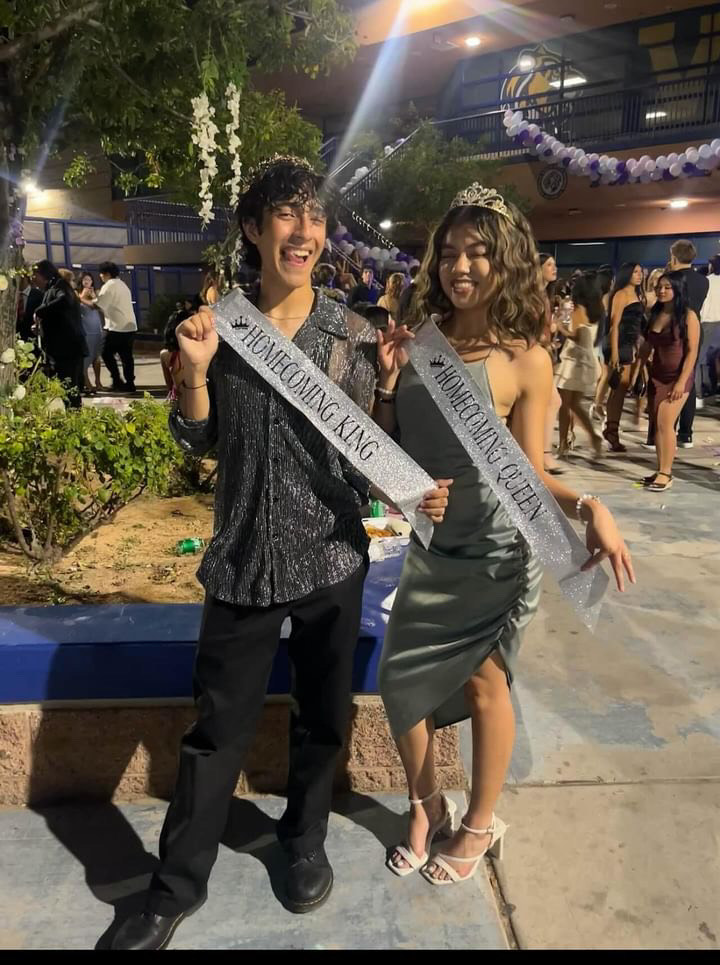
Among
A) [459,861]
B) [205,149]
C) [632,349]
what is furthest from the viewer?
[632,349]

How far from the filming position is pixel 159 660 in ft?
7.23

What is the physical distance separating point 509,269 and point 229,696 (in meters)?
1.17

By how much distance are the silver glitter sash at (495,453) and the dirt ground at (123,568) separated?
1710mm

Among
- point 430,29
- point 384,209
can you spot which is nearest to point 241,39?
point 384,209

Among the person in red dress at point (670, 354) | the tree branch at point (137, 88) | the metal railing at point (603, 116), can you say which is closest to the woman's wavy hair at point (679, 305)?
the person in red dress at point (670, 354)

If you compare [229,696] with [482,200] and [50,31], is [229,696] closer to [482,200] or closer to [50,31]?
[482,200]

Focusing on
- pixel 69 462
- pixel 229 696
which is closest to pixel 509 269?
pixel 229 696

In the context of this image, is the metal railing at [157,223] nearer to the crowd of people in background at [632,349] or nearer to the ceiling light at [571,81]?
the ceiling light at [571,81]

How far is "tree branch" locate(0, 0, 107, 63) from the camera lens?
10.2 ft

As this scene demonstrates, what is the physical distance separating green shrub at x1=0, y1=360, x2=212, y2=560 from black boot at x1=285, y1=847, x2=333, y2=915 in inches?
71.6

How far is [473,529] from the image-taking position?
1.89 m

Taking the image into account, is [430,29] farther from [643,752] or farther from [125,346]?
[643,752]

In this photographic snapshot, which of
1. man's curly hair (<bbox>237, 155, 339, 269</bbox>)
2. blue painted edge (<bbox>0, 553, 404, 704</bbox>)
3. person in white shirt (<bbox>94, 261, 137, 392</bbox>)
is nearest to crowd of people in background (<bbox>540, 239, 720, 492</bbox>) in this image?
Result: blue painted edge (<bbox>0, 553, 404, 704</bbox>)

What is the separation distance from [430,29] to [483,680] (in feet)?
64.6
